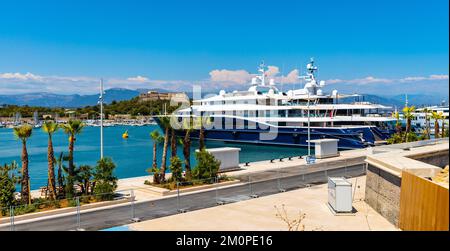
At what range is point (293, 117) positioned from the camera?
59.6 meters

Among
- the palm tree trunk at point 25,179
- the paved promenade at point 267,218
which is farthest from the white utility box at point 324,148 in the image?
the palm tree trunk at point 25,179

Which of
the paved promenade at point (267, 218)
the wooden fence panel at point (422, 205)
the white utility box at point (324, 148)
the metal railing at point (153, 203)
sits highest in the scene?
the wooden fence panel at point (422, 205)

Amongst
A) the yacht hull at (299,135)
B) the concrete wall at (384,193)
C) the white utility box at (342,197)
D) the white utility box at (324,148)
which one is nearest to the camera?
the concrete wall at (384,193)

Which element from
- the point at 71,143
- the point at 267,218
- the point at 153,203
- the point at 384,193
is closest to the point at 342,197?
the point at 384,193

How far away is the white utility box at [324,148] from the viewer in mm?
34531

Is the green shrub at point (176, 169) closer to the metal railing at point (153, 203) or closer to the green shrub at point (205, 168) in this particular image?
the metal railing at point (153, 203)

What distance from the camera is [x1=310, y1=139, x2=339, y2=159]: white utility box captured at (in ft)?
113

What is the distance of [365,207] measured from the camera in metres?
16.6

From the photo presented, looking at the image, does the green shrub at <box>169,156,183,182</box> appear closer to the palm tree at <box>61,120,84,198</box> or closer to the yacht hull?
the palm tree at <box>61,120,84,198</box>

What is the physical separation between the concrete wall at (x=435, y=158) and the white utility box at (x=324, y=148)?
14.9 metres

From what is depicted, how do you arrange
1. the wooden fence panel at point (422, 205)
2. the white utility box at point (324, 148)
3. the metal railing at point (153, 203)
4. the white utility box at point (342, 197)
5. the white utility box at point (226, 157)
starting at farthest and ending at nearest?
1. the white utility box at point (324, 148)
2. the white utility box at point (226, 157)
3. the white utility box at point (342, 197)
4. the metal railing at point (153, 203)
5. the wooden fence panel at point (422, 205)
